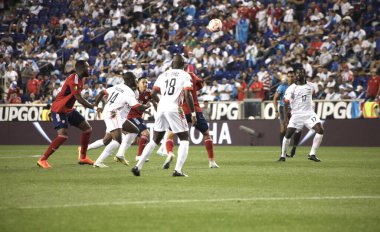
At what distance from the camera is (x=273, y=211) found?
1027 cm

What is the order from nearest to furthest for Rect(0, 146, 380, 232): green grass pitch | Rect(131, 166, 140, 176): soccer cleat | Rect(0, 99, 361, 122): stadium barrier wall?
1. Rect(0, 146, 380, 232): green grass pitch
2. Rect(131, 166, 140, 176): soccer cleat
3. Rect(0, 99, 361, 122): stadium barrier wall

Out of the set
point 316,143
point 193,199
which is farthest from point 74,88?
point 193,199

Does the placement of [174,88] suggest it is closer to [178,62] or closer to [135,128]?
[178,62]

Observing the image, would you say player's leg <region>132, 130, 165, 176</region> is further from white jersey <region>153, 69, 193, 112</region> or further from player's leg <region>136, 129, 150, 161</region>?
player's leg <region>136, 129, 150, 161</region>

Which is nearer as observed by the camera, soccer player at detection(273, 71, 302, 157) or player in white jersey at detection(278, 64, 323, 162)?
player in white jersey at detection(278, 64, 323, 162)

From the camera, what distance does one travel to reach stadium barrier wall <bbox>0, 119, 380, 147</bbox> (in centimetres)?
2878

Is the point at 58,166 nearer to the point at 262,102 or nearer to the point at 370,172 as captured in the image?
the point at 370,172

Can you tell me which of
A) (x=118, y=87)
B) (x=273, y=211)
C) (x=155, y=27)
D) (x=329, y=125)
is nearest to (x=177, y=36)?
(x=155, y=27)

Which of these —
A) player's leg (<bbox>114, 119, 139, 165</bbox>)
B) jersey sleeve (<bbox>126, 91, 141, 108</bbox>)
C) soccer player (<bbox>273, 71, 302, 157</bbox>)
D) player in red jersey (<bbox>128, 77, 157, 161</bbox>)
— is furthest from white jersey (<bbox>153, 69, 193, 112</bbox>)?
soccer player (<bbox>273, 71, 302, 157</bbox>)

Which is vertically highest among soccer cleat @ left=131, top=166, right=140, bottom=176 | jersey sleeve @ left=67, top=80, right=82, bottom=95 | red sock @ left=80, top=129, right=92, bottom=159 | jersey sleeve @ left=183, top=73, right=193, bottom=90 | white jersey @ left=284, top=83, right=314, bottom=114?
jersey sleeve @ left=183, top=73, right=193, bottom=90

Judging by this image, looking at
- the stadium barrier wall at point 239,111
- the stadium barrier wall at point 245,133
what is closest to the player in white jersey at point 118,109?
the stadium barrier wall at point 239,111

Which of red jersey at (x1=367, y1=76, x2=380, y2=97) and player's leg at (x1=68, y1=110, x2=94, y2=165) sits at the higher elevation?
red jersey at (x1=367, y1=76, x2=380, y2=97)

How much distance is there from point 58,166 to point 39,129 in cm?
1722

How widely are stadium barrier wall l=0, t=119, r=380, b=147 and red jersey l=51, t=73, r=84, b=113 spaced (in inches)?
548
